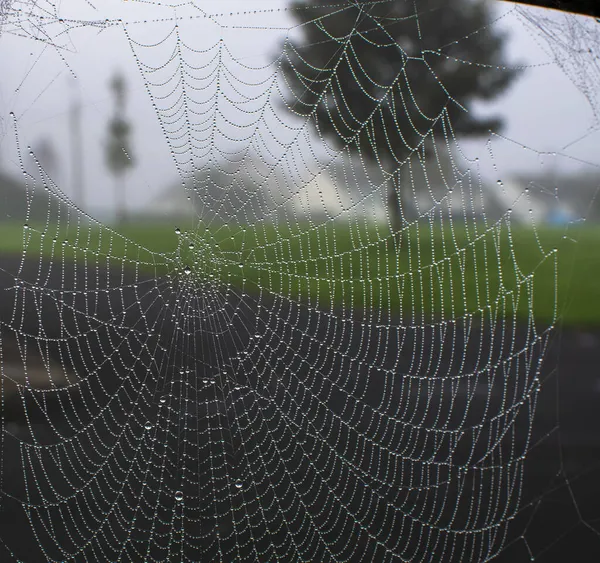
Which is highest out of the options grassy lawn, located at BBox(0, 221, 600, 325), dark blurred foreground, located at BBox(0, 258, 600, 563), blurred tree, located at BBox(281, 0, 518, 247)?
blurred tree, located at BBox(281, 0, 518, 247)

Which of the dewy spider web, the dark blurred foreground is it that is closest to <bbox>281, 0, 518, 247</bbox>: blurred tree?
the dewy spider web

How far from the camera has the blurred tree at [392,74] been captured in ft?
9.48

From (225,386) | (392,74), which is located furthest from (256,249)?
(392,74)

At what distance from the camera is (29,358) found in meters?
2.95

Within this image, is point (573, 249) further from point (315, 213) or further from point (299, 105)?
point (299, 105)

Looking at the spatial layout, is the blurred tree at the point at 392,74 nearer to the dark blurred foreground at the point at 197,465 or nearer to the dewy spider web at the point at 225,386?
the dewy spider web at the point at 225,386

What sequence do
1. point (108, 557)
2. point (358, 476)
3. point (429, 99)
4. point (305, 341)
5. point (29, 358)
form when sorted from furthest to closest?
1. point (305, 341)
2. point (429, 99)
3. point (358, 476)
4. point (29, 358)
5. point (108, 557)

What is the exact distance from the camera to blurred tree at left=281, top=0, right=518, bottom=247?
289cm

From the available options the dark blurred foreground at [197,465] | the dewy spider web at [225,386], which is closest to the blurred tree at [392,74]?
the dewy spider web at [225,386]

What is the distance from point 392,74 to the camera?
201 inches

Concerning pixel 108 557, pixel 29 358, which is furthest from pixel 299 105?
pixel 108 557

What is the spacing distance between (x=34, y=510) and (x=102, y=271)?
42.5 inches

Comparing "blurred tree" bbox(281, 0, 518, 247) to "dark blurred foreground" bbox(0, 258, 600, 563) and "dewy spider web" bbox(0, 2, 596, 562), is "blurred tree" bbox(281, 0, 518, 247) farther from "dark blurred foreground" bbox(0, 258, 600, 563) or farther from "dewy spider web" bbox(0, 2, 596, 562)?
"dark blurred foreground" bbox(0, 258, 600, 563)

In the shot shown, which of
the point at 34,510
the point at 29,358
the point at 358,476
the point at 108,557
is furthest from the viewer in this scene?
the point at 358,476
